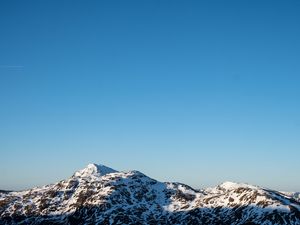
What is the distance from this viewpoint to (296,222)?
19362 cm

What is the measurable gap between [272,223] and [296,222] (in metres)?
11.7

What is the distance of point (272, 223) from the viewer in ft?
646
